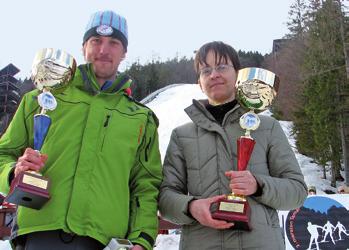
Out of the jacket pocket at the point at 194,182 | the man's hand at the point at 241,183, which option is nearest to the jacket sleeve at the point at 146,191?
the jacket pocket at the point at 194,182

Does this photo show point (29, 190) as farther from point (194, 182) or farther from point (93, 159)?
point (194, 182)

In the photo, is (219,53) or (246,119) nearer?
(246,119)

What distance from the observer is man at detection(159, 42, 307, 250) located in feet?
7.59

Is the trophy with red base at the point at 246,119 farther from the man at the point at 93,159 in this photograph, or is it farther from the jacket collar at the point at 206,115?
the man at the point at 93,159

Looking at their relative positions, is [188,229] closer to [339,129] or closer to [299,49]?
[339,129]

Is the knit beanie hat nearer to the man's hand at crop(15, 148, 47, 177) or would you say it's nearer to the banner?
the man's hand at crop(15, 148, 47, 177)

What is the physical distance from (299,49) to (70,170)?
107 feet

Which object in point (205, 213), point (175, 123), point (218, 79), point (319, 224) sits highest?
point (175, 123)

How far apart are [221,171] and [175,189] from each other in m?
0.32

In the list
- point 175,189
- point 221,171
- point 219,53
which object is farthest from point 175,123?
point 221,171

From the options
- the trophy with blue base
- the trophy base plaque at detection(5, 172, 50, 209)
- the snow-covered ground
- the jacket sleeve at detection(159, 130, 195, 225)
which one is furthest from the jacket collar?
the snow-covered ground

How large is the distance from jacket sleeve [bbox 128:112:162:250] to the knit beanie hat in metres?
0.59

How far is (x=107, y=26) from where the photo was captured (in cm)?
275

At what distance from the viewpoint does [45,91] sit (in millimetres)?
2549
